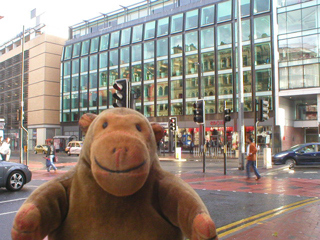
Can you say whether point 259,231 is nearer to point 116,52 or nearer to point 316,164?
point 316,164

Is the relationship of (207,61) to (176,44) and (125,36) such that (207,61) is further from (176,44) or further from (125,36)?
(125,36)

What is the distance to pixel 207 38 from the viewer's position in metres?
37.6

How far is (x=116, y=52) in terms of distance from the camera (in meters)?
45.9

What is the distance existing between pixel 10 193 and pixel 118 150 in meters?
9.18

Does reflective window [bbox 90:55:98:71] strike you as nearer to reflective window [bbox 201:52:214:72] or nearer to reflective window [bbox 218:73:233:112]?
reflective window [bbox 201:52:214:72]

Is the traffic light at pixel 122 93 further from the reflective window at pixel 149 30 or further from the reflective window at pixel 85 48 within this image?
the reflective window at pixel 85 48

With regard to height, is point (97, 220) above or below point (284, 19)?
below

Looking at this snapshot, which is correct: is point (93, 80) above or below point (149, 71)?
below

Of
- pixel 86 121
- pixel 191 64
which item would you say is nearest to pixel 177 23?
pixel 191 64

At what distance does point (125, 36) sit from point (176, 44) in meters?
9.21

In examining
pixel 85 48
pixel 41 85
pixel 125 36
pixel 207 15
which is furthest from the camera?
pixel 41 85

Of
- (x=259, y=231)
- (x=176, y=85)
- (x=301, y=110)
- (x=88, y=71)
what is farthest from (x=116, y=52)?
(x=259, y=231)

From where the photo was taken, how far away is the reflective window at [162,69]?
40719mm

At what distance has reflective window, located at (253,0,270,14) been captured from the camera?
33.4 meters
